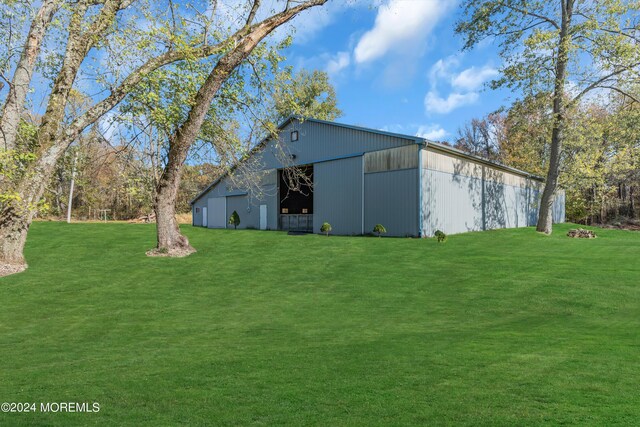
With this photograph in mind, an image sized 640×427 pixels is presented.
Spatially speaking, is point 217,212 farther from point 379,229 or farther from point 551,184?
point 551,184

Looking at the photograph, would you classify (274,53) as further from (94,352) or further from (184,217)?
(184,217)

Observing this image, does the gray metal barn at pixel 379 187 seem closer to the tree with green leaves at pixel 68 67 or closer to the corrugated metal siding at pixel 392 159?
the corrugated metal siding at pixel 392 159

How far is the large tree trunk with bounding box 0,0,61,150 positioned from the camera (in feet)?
36.8

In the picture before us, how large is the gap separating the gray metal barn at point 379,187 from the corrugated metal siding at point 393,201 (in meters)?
0.06

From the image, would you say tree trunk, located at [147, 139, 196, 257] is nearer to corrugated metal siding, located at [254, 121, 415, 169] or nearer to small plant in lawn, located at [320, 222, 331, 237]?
corrugated metal siding, located at [254, 121, 415, 169]

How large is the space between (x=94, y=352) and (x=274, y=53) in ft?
40.4

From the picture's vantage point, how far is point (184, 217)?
59.3 m

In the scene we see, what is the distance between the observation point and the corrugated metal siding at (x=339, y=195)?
77.7 ft

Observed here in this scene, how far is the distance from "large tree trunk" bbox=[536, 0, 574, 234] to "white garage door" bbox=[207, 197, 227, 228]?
25.7m

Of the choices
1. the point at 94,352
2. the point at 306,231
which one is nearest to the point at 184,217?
the point at 306,231

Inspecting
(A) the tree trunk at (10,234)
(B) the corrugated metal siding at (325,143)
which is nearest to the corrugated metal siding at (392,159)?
(B) the corrugated metal siding at (325,143)

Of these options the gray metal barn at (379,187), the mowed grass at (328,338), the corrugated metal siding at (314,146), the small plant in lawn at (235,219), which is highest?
the corrugated metal siding at (314,146)

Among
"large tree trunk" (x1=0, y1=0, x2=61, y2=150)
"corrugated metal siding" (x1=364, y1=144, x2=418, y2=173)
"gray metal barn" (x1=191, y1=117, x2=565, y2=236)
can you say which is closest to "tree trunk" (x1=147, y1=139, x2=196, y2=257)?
"gray metal barn" (x1=191, y1=117, x2=565, y2=236)

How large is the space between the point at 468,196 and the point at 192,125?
17985 millimetres
